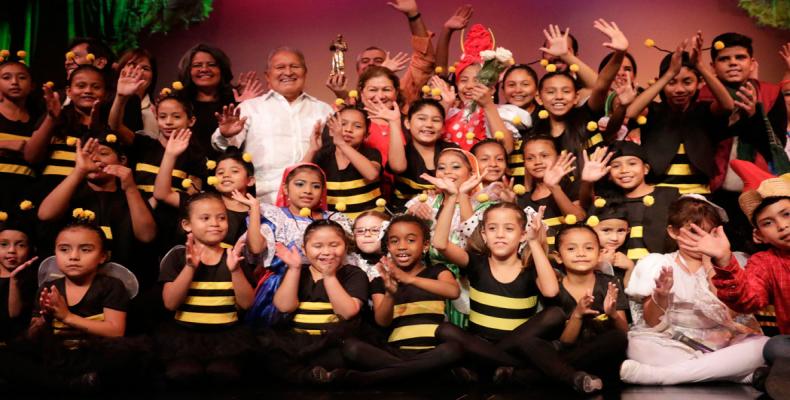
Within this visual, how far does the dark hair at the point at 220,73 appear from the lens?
173 inches

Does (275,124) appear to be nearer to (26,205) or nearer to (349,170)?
(349,170)

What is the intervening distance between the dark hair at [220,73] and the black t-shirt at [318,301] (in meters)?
1.46

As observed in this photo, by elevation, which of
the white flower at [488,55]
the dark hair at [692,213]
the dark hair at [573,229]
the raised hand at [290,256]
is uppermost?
the white flower at [488,55]

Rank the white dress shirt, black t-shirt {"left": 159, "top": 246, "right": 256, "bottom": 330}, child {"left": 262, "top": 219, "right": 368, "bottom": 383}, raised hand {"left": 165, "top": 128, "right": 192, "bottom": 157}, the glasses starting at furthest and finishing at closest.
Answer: the white dress shirt
raised hand {"left": 165, "top": 128, "right": 192, "bottom": 157}
the glasses
black t-shirt {"left": 159, "top": 246, "right": 256, "bottom": 330}
child {"left": 262, "top": 219, "right": 368, "bottom": 383}

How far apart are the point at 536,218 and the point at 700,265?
655 millimetres

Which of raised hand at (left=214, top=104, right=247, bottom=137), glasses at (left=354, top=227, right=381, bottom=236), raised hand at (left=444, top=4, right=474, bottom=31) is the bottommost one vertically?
glasses at (left=354, top=227, right=381, bottom=236)

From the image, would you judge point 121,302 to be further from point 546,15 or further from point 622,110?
point 546,15

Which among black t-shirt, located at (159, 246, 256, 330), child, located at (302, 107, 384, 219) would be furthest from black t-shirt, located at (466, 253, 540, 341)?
black t-shirt, located at (159, 246, 256, 330)

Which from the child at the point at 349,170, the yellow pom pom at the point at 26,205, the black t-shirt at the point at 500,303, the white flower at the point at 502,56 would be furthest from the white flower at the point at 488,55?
the yellow pom pom at the point at 26,205

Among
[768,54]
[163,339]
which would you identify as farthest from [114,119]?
[768,54]

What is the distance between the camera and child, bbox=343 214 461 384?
2986 millimetres

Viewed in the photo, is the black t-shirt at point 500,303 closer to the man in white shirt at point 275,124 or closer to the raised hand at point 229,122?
the man in white shirt at point 275,124

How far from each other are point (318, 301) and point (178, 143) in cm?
97

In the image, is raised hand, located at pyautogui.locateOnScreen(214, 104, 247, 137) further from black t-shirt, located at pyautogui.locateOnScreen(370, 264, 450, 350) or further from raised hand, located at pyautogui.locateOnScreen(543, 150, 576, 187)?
raised hand, located at pyautogui.locateOnScreen(543, 150, 576, 187)
